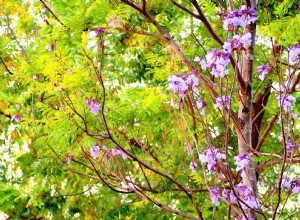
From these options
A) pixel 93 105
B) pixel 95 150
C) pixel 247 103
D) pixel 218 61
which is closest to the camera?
pixel 218 61

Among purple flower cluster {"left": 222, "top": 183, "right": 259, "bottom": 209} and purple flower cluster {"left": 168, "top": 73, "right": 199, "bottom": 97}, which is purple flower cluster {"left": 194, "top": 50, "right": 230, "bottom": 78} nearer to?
purple flower cluster {"left": 168, "top": 73, "right": 199, "bottom": 97}

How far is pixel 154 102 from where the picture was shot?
4.29 m

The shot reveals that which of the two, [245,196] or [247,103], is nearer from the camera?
[245,196]

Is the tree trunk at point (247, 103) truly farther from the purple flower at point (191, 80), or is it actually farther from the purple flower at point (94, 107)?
the purple flower at point (94, 107)

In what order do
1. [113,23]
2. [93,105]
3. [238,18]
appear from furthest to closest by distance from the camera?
1. [113,23]
2. [93,105]
3. [238,18]

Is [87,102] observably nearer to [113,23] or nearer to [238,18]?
[113,23]

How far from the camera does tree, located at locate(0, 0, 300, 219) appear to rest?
10.3 ft

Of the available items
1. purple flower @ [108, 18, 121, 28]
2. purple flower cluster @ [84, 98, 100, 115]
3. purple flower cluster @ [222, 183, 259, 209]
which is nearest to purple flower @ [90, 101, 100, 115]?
purple flower cluster @ [84, 98, 100, 115]

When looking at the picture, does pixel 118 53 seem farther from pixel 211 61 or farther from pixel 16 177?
pixel 211 61

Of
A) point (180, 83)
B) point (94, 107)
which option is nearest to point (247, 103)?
point (180, 83)

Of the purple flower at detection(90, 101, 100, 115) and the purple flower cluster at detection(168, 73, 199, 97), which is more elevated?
the purple flower at detection(90, 101, 100, 115)

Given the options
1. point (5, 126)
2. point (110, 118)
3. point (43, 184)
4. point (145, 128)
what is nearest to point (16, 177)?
point (5, 126)

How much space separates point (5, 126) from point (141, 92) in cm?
385

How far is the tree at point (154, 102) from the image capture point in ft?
10.3
